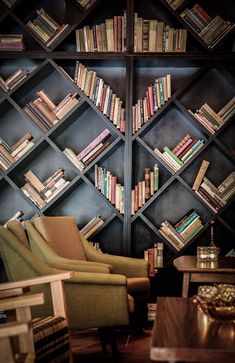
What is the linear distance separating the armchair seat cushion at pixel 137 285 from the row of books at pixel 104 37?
2.01 metres

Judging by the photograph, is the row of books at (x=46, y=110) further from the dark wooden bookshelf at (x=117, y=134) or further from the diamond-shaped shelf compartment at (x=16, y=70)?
the diamond-shaped shelf compartment at (x=16, y=70)

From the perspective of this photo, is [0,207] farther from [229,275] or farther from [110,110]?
[229,275]

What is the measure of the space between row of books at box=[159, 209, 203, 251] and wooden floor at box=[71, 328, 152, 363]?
0.86 m

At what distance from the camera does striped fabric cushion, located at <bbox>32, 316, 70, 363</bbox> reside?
246 cm

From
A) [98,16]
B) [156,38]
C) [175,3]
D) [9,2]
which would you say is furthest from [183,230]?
[9,2]

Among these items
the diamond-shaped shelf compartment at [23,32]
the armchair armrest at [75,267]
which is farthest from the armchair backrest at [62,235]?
the diamond-shaped shelf compartment at [23,32]

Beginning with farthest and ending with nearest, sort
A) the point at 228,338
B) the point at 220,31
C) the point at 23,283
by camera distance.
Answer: the point at 220,31 → the point at 23,283 → the point at 228,338

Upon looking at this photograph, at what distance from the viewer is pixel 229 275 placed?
3.83 m

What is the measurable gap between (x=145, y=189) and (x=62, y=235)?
1.02 m

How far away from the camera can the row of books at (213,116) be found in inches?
198

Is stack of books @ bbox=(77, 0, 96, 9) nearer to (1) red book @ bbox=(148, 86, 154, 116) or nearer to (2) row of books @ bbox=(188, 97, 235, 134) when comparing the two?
(1) red book @ bbox=(148, 86, 154, 116)

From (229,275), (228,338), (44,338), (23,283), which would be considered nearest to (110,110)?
(229,275)

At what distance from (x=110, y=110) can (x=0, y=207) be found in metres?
1.32

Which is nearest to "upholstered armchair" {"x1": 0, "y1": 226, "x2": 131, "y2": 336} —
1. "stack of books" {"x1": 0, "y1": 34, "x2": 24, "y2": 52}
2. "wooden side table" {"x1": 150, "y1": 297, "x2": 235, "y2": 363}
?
"wooden side table" {"x1": 150, "y1": 297, "x2": 235, "y2": 363}
